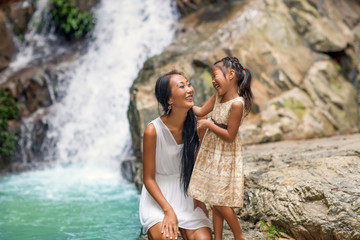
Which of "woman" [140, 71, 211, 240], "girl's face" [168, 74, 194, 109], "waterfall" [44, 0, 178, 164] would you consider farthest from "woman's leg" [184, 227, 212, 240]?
"waterfall" [44, 0, 178, 164]

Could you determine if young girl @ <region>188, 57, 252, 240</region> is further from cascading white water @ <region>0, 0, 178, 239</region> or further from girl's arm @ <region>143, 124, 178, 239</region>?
cascading white water @ <region>0, 0, 178, 239</region>

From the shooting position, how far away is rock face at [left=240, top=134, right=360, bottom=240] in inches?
116

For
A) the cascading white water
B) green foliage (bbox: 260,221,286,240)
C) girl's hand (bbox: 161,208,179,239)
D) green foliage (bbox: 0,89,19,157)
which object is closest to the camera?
girl's hand (bbox: 161,208,179,239)

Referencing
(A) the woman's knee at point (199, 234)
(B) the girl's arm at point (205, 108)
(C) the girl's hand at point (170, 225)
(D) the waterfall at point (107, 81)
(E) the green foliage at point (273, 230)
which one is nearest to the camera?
(C) the girl's hand at point (170, 225)

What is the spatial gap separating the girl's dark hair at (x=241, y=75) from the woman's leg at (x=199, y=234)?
3.18ft

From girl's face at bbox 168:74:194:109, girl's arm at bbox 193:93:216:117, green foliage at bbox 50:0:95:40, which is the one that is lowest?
girl's arm at bbox 193:93:216:117

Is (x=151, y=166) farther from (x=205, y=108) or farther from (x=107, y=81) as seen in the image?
(x=107, y=81)

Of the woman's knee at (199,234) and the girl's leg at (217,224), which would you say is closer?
the woman's knee at (199,234)

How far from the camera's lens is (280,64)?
729cm

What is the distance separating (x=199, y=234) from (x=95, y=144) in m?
6.04

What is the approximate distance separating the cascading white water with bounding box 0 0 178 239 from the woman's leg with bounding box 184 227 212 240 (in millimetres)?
1467

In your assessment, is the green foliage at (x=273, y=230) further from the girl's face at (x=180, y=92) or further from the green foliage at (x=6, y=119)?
the green foliage at (x=6, y=119)

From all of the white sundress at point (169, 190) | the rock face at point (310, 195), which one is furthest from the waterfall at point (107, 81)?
the white sundress at point (169, 190)

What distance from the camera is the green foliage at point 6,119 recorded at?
8258mm
